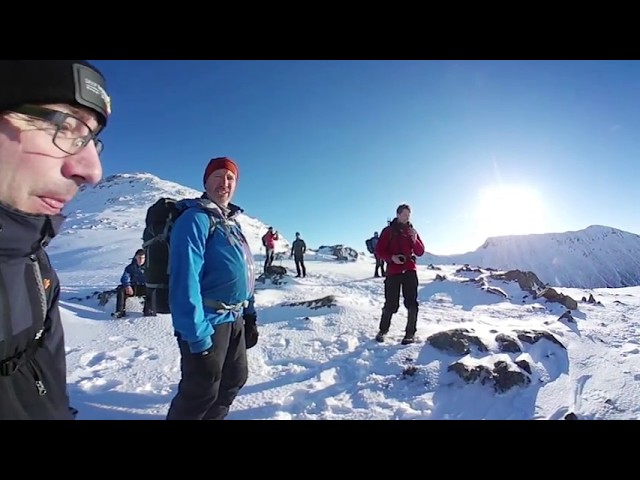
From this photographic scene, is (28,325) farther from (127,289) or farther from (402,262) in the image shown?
(127,289)

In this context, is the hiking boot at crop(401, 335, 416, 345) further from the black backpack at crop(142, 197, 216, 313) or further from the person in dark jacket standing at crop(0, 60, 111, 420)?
the person in dark jacket standing at crop(0, 60, 111, 420)

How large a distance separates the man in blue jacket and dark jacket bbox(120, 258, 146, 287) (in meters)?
5.56

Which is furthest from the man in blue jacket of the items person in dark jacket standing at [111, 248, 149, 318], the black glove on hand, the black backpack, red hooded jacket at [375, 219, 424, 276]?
person in dark jacket standing at [111, 248, 149, 318]

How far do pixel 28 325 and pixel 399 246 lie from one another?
4689 mm

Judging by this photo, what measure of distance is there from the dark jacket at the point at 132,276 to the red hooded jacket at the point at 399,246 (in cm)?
577

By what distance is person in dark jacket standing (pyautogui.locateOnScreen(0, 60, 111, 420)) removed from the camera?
3.83 ft

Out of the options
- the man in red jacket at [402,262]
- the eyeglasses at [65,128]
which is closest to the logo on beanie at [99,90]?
the eyeglasses at [65,128]

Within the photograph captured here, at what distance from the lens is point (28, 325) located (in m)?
1.34

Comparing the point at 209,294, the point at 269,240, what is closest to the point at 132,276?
the point at 209,294

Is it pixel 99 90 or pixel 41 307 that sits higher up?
pixel 99 90

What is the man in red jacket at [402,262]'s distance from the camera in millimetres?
5125

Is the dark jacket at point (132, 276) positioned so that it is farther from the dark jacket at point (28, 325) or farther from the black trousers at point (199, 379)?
the dark jacket at point (28, 325)
